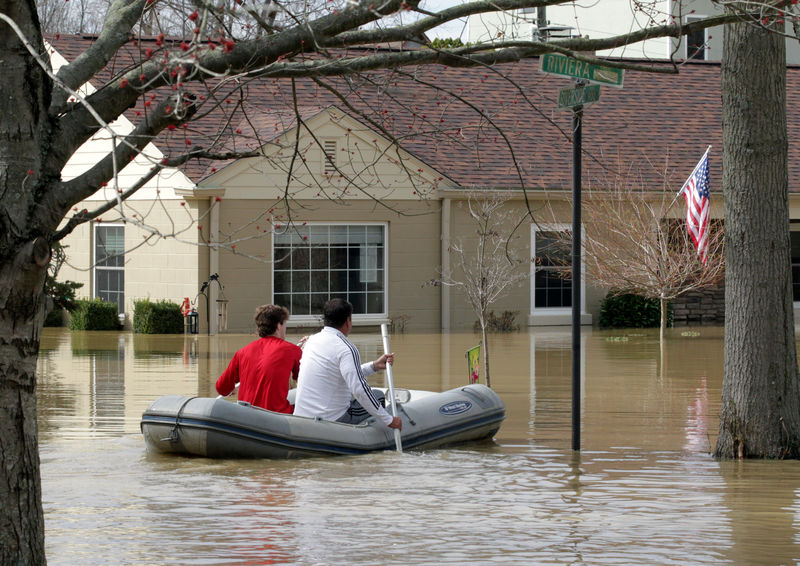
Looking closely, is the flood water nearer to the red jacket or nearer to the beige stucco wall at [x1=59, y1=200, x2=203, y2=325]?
the red jacket

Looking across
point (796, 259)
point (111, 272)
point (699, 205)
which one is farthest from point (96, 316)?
point (796, 259)

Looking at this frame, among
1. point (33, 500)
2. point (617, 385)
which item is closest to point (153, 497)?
point (33, 500)

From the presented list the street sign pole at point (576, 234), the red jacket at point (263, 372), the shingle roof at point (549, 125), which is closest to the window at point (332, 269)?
the shingle roof at point (549, 125)

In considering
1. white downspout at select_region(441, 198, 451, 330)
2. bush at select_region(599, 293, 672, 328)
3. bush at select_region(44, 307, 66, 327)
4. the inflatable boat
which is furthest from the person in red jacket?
bush at select_region(599, 293, 672, 328)

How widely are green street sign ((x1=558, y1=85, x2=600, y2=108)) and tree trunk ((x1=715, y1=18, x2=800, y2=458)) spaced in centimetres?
158

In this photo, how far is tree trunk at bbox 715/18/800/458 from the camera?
30.1 feet

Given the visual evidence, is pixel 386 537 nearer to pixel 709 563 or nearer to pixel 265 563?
pixel 265 563

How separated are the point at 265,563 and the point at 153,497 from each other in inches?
82.8

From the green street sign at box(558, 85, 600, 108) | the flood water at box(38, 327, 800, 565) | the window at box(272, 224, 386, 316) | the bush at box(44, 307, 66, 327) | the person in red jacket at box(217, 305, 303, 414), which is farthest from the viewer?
the bush at box(44, 307, 66, 327)

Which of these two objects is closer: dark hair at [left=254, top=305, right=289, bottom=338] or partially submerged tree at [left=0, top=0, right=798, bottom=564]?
partially submerged tree at [left=0, top=0, right=798, bottom=564]

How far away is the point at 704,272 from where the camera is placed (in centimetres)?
2055

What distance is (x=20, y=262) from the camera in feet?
15.1

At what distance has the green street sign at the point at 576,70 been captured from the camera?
313 inches

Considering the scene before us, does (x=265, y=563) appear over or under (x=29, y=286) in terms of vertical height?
under
